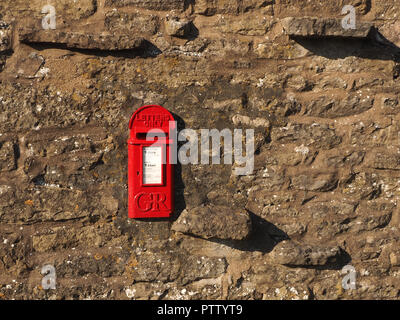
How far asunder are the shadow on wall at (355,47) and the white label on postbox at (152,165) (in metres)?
1.01

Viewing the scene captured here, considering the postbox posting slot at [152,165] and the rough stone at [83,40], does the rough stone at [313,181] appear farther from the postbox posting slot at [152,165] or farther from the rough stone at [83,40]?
the rough stone at [83,40]

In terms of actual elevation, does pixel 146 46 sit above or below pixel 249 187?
above

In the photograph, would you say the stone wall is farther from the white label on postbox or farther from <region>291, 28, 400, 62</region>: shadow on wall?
the white label on postbox

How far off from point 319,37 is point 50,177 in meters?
1.66

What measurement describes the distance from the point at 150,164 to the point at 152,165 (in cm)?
1

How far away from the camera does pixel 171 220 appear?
2.80 metres

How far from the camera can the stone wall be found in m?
2.70

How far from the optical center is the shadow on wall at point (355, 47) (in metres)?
2.83

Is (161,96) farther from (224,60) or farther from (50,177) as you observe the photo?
(50,177)

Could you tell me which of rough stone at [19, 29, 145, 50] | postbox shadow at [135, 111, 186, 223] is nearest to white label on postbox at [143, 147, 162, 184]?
postbox shadow at [135, 111, 186, 223]

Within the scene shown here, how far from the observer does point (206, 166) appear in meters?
2.82

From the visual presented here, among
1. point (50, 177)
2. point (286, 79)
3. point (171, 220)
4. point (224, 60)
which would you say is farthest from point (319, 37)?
point (50, 177)

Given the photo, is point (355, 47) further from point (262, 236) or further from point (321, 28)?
point (262, 236)

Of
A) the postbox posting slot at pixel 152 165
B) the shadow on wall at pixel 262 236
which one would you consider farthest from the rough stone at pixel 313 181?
the postbox posting slot at pixel 152 165
